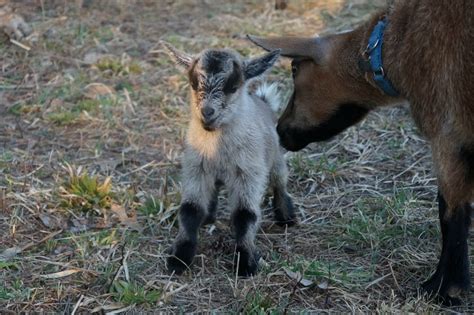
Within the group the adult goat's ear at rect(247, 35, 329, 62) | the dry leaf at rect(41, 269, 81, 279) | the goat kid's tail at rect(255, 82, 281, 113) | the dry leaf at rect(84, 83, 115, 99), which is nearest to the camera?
the dry leaf at rect(41, 269, 81, 279)

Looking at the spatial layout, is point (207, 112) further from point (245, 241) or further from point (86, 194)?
point (86, 194)

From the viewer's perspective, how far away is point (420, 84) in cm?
464

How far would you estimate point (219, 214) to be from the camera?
5.69 metres

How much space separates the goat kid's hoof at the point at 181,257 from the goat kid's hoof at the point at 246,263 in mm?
256

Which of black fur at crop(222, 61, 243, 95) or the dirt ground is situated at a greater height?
black fur at crop(222, 61, 243, 95)

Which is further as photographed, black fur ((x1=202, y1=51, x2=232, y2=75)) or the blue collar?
the blue collar

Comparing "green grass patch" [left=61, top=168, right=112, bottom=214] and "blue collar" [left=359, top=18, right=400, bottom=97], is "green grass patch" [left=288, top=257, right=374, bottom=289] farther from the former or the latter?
"green grass patch" [left=61, top=168, right=112, bottom=214]

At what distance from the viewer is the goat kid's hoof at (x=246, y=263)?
481 centimetres

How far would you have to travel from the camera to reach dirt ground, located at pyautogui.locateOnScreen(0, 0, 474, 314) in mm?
4656

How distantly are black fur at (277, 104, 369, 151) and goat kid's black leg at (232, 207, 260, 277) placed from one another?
0.81 metres

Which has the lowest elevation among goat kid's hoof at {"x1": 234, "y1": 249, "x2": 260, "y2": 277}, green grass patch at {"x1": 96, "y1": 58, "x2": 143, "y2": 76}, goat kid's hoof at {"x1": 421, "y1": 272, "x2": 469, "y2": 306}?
green grass patch at {"x1": 96, "y1": 58, "x2": 143, "y2": 76}

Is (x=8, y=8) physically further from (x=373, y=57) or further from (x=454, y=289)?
(x=454, y=289)

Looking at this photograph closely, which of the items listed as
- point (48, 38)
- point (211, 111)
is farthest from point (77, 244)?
point (48, 38)

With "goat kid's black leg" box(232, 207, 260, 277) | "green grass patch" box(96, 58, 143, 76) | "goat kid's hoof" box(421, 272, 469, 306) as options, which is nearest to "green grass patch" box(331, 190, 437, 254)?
"goat kid's hoof" box(421, 272, 469, 306)
